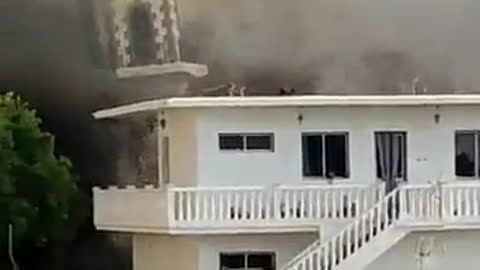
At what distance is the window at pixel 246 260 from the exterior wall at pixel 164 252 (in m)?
0.49

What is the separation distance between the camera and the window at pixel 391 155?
23.5 meters

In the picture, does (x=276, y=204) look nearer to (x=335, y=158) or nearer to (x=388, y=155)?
(x=335, y=158)

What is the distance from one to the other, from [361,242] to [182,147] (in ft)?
12.1

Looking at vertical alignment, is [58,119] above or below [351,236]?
above

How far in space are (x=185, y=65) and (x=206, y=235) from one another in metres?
10.1

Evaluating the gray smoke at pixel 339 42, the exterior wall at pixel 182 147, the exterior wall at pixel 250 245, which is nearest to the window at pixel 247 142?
the exterior wall at pixel 182 147

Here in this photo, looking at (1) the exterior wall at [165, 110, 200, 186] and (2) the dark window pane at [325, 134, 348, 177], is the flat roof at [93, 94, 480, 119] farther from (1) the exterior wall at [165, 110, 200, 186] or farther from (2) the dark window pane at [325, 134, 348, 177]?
(2) the dark window pane at [325, 134, 348, 177]

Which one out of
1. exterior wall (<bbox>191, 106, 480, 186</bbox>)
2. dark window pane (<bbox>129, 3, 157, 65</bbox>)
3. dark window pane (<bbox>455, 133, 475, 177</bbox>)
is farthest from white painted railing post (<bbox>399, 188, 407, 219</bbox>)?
dark window pane (<bbox>129, 3, 157, 65</bbox>)

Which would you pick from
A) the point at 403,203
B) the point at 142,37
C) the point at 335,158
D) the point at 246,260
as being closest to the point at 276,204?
the point at 246,260

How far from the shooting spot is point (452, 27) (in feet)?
113

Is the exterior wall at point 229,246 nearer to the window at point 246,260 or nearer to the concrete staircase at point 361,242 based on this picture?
the window at point 246,260

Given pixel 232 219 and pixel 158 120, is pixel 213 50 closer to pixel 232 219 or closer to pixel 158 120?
pixel 158 120

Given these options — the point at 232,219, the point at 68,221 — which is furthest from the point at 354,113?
the point at 68,221

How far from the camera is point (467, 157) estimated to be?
23750 millimetres
